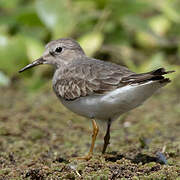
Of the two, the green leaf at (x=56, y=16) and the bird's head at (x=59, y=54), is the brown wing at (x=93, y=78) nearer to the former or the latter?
the bird's head at (x=59, y=54)

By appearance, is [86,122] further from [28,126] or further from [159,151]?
[159,151]

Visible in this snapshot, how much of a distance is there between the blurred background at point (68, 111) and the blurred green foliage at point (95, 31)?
2 centimetres

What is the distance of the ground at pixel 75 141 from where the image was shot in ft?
15.4

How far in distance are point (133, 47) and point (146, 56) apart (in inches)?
18.6

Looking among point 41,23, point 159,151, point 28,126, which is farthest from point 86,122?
point 41,23

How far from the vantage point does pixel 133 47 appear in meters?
10.9

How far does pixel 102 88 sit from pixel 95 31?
4.74m

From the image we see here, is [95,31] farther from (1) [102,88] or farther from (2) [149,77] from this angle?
(2) [149,77]

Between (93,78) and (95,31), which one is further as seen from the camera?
(95,31)

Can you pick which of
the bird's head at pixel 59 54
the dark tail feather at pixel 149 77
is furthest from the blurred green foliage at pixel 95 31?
the dark tail feather at pixel 149 77

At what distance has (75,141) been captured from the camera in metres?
6.55

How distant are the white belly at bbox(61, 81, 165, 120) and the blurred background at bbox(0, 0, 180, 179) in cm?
57

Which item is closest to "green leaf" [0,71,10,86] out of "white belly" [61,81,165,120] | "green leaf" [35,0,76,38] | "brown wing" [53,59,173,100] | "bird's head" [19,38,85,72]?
"green leaf" [35,0,76,38]

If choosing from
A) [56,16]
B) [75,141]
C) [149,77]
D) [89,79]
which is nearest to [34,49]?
[56,16]
